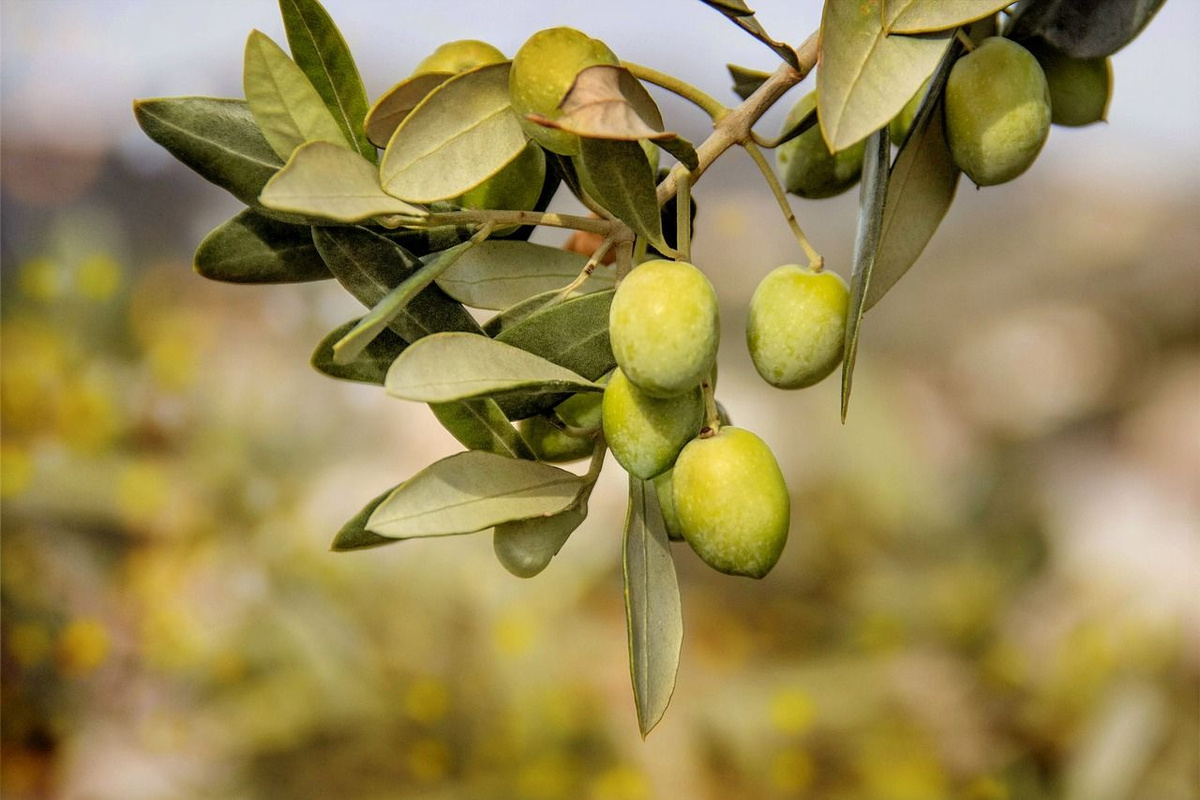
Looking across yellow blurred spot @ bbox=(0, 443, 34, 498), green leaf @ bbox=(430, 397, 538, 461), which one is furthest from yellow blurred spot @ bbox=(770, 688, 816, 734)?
green leaf @ bbox=(430, 397, 538, 461)

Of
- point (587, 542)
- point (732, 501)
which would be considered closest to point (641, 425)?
point (732, 501)

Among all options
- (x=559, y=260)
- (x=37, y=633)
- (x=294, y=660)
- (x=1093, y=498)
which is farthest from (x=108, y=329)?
(x=1093, y=498)

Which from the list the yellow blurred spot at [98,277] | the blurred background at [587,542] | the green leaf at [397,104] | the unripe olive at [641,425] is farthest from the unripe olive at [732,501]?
the yellow blurred spot at [98,277]

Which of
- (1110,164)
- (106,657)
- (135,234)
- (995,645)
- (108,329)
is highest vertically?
(135,234)

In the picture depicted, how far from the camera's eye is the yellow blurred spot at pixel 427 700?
1.66m

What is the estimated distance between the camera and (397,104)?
244 mm

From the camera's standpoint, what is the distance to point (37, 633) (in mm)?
1723

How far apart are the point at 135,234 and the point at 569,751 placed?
1.29m

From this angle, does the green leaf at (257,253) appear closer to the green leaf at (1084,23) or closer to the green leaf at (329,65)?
the green leaf at (329,65)

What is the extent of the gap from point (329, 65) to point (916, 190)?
0.17 metres

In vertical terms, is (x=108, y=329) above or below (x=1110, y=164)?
above

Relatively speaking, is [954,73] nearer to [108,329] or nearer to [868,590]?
[868,590]

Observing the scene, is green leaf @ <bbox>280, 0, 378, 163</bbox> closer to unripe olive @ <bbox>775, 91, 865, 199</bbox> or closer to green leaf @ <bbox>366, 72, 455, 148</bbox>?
green leaf @ <bbox>366, 72, 455, 148</bbox>

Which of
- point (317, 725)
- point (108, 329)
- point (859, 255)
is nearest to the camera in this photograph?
point (859, 255)
